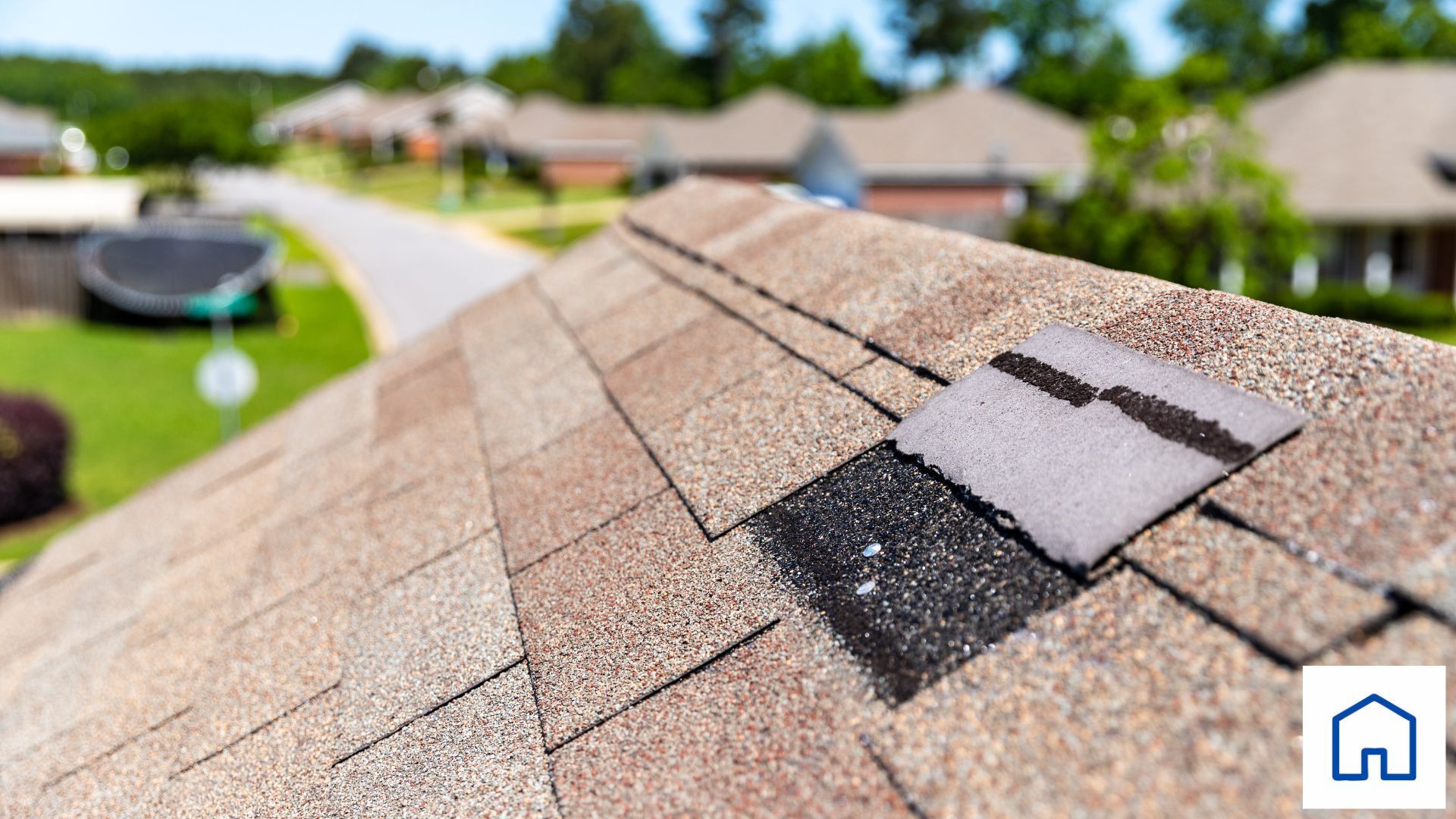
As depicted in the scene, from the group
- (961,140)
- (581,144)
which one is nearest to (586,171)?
(581,144)

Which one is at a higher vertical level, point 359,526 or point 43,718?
point 359,526

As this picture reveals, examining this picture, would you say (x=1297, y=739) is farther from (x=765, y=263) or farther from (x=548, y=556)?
(x=765, y=263)

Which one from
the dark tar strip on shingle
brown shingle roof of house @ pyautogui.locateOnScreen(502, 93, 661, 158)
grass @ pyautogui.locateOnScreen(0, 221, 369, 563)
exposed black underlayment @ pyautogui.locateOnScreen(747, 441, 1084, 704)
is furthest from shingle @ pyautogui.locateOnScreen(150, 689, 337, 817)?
brown shingle roof of house @ pyautogui.locateOnScreen(502, 93, 661, 158)

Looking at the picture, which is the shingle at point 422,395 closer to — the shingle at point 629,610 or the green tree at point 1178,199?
the shingle at point 629,610

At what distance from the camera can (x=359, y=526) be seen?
14.4ft

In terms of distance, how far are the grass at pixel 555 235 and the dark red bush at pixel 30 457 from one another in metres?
28.2

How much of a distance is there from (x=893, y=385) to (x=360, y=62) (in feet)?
661

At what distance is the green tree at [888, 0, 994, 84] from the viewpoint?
90.1 m

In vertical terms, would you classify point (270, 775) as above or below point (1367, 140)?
below

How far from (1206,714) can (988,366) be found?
5.04ft

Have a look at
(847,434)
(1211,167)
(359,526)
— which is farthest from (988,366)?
(1211,167)

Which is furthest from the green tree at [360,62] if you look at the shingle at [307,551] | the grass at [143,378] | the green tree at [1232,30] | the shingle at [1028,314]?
the shingle at [1028,314]

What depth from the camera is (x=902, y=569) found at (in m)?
2.50

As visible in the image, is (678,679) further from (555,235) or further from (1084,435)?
(555,235)
